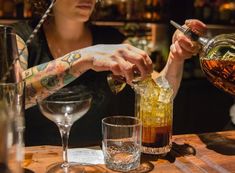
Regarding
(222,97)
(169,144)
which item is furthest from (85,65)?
(222,97)

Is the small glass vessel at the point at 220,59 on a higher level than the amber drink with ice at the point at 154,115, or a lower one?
higher

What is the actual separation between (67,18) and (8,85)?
89 cm

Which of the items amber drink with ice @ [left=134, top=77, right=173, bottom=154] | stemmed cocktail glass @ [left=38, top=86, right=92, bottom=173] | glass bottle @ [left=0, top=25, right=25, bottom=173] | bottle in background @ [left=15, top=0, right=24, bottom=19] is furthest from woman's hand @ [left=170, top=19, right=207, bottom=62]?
bottle in background @ [left=15, top=0, right=24, bottom=19]

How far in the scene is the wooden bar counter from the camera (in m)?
0.91

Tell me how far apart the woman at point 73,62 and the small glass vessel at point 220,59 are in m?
0.10

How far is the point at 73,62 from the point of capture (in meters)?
1.13

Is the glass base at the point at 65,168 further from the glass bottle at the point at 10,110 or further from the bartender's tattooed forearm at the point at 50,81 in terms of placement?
the bartender's tattooed forearm at the point at 50,81

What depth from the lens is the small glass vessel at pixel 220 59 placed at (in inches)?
38.7

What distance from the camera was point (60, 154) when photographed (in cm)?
100

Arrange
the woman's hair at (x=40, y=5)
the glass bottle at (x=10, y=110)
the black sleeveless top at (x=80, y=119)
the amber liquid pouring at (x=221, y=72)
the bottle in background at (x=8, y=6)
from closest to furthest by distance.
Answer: the glass bottle at (x=10, y=110), the amber liquid pouring at (x=221, y=72), the black sleeveless top at (x=80, y=119), the woman's hair at (x=40, y=5), the bottle in background at (x=8, y=6)

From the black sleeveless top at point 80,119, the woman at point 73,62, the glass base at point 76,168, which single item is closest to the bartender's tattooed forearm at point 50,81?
the woman at point 73,62

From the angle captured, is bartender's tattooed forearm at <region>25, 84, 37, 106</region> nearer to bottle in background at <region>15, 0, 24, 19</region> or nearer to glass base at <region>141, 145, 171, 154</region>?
glass base at <region>141, 145, 171, 154</region>

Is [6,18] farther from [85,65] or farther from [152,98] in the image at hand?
[152,98]

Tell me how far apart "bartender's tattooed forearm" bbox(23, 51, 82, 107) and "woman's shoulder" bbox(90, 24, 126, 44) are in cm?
59
